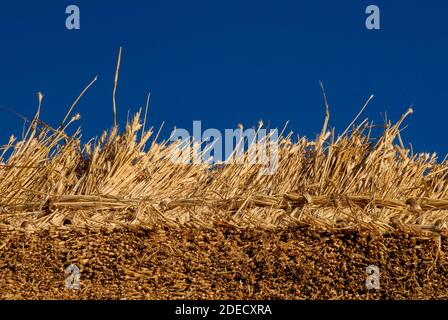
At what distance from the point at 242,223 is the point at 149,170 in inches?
41.7

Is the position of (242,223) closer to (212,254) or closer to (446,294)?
(212,254)

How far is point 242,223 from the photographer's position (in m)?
5.40

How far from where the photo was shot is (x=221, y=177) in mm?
6129

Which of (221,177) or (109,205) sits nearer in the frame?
(109,205)

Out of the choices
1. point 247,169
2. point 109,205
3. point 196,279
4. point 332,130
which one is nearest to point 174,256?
point 196,279

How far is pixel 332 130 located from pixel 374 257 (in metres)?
1.28

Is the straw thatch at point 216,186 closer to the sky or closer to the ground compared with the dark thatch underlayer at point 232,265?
closer to the sky

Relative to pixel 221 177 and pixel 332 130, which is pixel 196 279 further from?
pixel 332 130

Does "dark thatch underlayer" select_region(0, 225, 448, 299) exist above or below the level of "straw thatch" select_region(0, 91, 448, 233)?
below
